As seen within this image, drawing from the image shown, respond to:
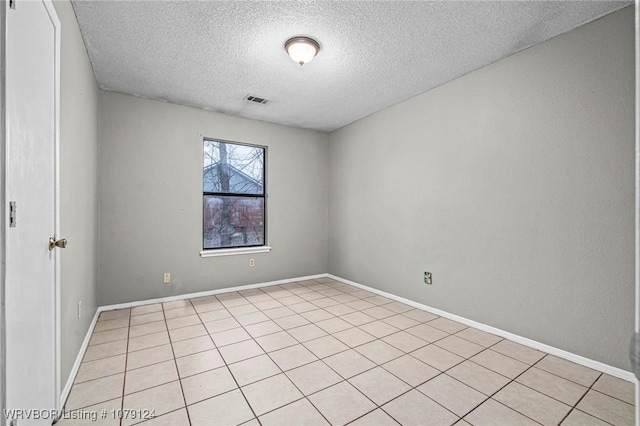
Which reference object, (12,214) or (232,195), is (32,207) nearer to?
(12,214)

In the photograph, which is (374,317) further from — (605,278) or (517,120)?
(517,120)

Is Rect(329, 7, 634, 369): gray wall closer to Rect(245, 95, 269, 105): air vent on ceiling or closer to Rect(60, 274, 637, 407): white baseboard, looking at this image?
Rect(60, 274, 637, 407): white baseboard

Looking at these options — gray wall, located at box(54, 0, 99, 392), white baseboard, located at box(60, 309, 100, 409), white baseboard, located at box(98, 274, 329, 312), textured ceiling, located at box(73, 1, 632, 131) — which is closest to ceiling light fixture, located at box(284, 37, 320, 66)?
textured ceiling, located at box(73, 1, 632, 131)

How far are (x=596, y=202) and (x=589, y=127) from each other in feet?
1.81

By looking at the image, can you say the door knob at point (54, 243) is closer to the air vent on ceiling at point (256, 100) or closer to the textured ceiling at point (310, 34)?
the textured ceiling at point (310, 34)

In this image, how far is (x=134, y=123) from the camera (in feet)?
11.4

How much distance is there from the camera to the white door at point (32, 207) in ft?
3.36

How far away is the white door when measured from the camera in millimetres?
1023

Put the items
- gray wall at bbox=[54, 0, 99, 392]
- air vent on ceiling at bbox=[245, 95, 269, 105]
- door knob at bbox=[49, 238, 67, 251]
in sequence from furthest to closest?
air vent on ceiling at bbox=[245, 95, 269, 105] < gray wall at bbox=[54, 0, 99, 392] < door knob at bbox=[49, 238, 67, 251]

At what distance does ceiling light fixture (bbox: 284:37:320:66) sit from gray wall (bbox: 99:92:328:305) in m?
1.95

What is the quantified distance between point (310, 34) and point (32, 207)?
6.87 feet

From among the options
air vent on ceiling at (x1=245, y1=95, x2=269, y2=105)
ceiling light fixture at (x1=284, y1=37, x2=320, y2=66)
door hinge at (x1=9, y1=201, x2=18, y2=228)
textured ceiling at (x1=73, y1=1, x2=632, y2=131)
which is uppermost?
textured ceiling at (x1=73, y1=1, x2=632, y2=131)

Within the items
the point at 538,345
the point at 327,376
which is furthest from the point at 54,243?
the point at 538,345

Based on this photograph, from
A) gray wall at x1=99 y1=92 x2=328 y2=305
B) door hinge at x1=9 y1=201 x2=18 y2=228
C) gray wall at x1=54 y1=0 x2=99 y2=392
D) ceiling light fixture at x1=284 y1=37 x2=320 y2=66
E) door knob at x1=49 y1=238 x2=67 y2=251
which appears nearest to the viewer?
door hinge at x1=9 y1=201 x2=18 y2=228
